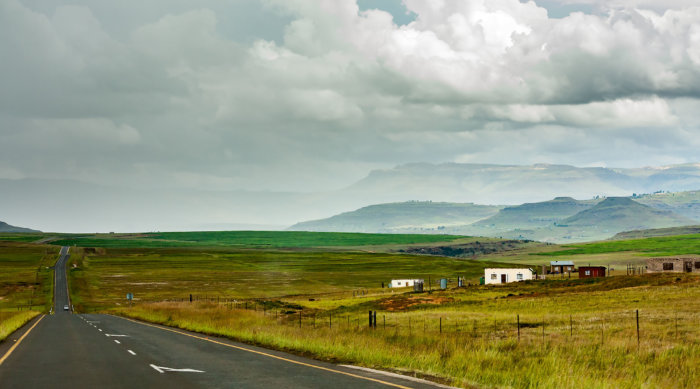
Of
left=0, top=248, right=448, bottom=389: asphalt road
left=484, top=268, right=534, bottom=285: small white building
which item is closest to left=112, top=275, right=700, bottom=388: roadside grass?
left=0, top=248, right=448, bottom=389: asphalt road

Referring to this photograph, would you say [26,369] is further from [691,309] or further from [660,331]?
[691,309]

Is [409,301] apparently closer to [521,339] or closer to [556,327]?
[556,327]

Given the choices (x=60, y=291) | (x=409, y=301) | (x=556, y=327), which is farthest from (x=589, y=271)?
(x=60, y=291)

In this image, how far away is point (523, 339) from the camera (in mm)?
38719

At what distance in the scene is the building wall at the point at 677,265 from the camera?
4673 inches

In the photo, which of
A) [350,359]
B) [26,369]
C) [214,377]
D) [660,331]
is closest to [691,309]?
[660,331]

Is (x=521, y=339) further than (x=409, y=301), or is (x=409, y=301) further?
(x=409, y=301)

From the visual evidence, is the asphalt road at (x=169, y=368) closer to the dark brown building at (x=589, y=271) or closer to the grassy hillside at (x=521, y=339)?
the grassy hillside at (x=521, y=339)

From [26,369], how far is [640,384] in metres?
20.1

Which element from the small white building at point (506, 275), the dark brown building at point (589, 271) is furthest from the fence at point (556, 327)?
the small white building at point (506, 275)

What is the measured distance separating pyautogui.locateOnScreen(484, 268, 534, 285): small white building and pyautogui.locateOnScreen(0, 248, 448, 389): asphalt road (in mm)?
108194

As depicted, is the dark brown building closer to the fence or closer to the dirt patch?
the dirt patch

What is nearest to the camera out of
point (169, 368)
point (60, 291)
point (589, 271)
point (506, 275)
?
point (169, 368)

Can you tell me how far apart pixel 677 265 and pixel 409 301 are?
198ft
